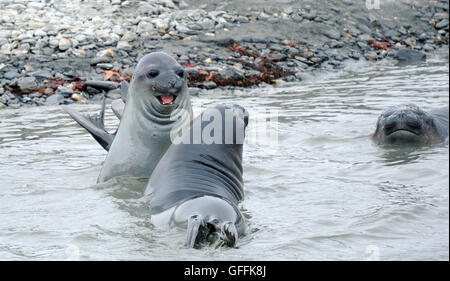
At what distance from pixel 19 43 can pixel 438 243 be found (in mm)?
12901

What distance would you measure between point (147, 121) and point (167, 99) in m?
0.36

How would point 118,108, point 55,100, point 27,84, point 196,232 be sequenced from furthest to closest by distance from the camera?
point 27,84 → point 55,100 → point 118,108 → point 196,232

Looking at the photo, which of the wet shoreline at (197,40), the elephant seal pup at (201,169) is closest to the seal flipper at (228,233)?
the elephant seal pup at (201,169)

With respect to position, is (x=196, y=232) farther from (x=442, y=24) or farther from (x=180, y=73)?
(x=442, y=24)

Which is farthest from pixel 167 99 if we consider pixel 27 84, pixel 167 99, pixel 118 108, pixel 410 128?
pixel 27 84

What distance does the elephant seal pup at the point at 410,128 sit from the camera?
9.46 m

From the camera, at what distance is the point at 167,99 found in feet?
25.4

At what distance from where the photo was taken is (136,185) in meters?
7.66

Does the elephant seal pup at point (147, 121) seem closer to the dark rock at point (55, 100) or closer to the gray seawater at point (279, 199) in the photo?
the gray seawater at point (279, 199)

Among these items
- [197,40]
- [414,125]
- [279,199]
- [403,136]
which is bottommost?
[279,199]

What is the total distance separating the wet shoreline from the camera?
1534 centimetres

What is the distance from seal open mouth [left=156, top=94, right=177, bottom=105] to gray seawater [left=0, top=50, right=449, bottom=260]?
86cm
